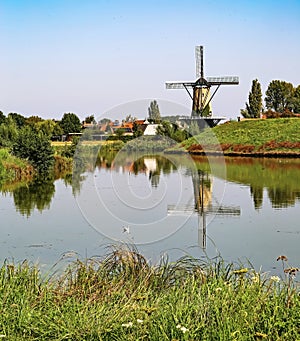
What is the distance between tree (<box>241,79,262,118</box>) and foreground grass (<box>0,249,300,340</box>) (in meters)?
45.6

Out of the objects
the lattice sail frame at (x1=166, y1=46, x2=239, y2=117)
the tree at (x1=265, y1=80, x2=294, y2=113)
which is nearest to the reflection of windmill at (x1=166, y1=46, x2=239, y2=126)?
the lattice sail frame at (x1=166, y1=46, x2=239, y2=117)

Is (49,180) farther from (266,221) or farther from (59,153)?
(266,221)

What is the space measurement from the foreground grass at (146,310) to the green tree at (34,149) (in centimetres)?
1647

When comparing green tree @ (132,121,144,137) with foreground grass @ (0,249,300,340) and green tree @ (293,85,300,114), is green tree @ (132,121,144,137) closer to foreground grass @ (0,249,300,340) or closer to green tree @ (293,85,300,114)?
foreground grass @ (0,249,300,340)

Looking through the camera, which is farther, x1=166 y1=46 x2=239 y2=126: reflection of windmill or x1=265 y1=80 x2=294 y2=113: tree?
x1=265 y1=80 x2=294 y2=113: tree

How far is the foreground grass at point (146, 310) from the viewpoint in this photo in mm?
3340

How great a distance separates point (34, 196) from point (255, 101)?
37.3 metres

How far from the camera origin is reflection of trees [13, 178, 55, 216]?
39.3 ft

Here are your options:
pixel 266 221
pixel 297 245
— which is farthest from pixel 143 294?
pixel 266 221

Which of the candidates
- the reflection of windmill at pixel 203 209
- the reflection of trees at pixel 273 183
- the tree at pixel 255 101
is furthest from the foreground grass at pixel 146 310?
the tree at pixel 255 101

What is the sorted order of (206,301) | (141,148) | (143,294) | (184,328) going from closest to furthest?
(184,328)
(206,301)
(143,294)
(141,148)

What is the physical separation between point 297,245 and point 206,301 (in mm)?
4128

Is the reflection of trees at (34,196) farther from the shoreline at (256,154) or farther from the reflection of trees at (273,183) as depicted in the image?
the shoreline at (256,154)

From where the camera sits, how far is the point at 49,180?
18.6 meters
